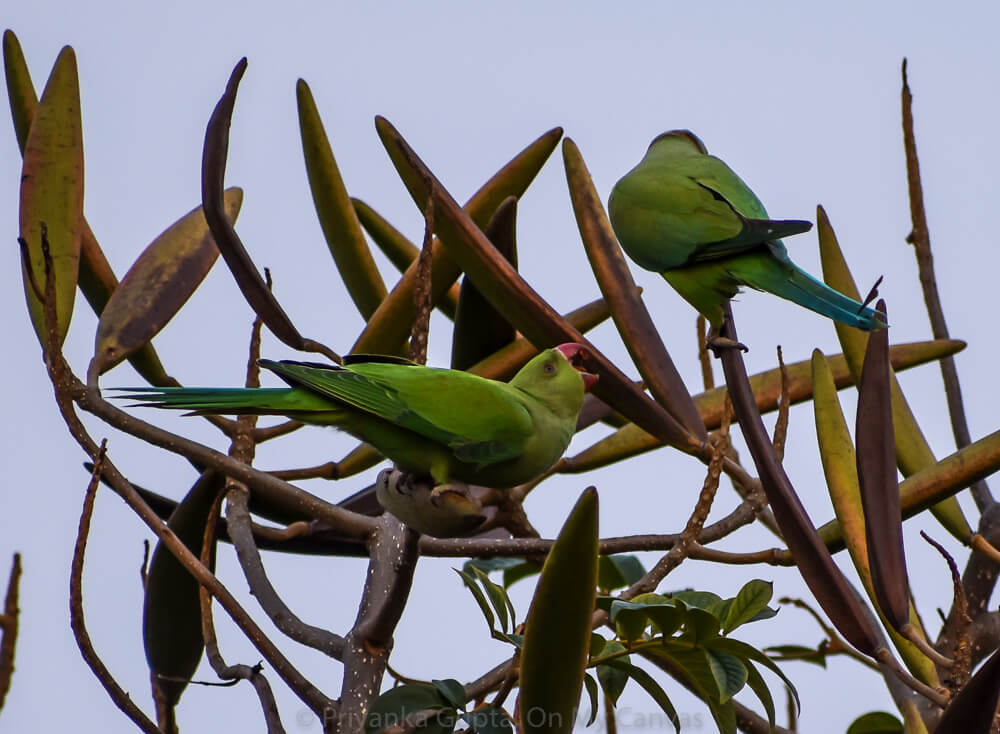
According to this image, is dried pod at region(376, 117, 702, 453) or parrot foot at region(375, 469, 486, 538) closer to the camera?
parrot foot at region(375, 469, 486, 538)

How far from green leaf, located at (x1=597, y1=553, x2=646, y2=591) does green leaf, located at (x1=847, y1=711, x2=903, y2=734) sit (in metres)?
0.49

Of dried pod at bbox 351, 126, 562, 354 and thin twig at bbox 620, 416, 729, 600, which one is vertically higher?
dried pod at bbox 351, 126, 562, 354

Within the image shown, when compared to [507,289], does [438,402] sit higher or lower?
lower

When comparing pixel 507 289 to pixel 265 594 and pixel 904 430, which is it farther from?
pixel 904 430

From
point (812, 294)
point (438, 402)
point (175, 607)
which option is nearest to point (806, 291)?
point (812, 294)

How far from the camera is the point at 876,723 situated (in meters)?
2.06

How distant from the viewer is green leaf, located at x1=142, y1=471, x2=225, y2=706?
190 centimetres

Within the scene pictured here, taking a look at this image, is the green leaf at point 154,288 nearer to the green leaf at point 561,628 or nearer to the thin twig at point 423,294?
the thin twig at point 423,294

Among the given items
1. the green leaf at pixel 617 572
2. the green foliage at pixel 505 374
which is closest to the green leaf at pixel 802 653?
the green foliage at pixel 505 374

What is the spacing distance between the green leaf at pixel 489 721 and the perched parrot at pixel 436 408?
0.30 metres

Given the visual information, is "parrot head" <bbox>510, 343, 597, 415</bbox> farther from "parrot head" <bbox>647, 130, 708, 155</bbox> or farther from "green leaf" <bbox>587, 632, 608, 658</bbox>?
"parrot head" <bbox>647, 130, 708, 155</bbox>

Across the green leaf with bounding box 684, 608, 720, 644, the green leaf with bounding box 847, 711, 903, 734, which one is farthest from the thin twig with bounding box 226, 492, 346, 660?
the green leaf with bounding box 847, 711, 903, 734

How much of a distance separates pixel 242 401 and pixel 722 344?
2.61 ft

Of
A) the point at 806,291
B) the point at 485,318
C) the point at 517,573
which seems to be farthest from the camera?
the point at 517,573
